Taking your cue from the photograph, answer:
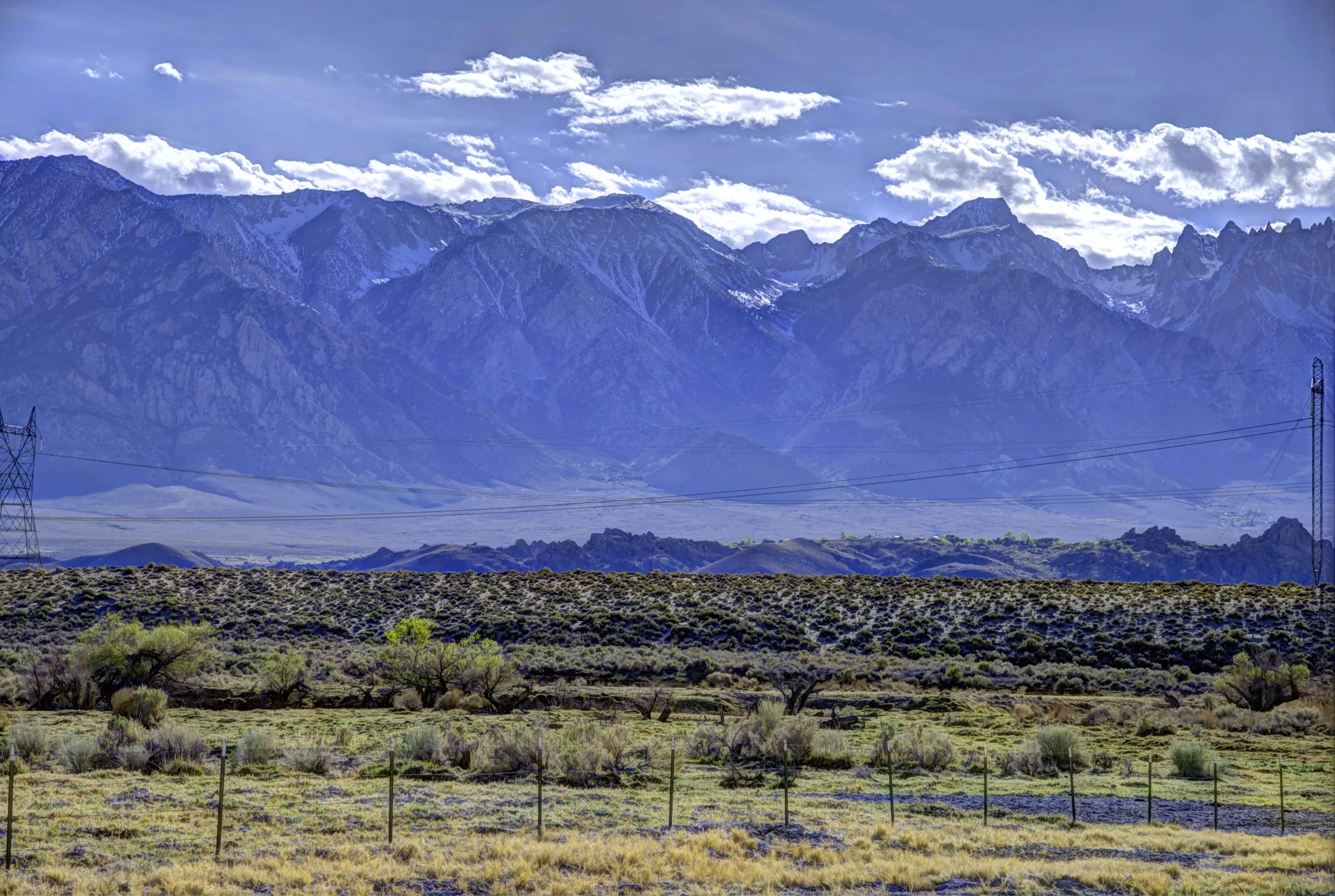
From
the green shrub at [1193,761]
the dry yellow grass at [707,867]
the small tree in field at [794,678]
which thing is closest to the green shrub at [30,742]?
the dry yellow grass at [707,867]

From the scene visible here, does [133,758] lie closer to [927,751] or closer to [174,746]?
[174,746]

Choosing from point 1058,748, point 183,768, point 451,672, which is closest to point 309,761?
point 183,768

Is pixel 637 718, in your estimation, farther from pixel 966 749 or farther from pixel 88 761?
pixel 88 761

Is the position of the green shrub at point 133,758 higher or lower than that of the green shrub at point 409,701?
lower

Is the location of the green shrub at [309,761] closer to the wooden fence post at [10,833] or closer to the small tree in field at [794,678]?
the wooden fence post at [10,833]

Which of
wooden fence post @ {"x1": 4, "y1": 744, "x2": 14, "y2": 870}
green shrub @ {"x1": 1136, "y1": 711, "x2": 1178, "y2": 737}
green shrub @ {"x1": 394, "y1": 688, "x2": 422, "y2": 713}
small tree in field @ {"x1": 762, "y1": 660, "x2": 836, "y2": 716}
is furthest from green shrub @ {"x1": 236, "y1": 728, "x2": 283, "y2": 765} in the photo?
green shrub @ {"x1": 1136, "y1": 711, "x2": 1178, "y2": 737}

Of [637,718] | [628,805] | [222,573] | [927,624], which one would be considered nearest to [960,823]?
[628,805]

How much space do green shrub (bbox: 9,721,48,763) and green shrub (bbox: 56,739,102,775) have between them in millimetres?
751

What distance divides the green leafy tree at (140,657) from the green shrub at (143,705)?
168 inches

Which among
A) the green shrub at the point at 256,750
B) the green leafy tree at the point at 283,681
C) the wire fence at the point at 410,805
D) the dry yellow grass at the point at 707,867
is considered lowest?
the dry yellow grass at the point at 707,867

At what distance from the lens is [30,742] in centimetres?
3005

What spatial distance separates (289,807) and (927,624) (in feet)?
156

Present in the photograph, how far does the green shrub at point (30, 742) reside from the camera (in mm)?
29703

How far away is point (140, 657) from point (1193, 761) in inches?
1320
